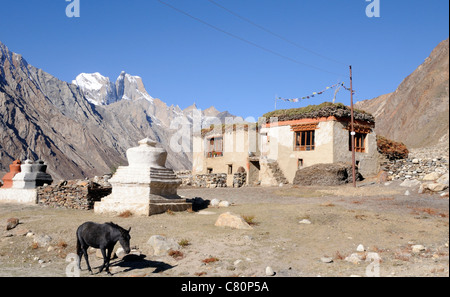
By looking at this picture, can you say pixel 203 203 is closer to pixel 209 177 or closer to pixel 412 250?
pixel 412 250

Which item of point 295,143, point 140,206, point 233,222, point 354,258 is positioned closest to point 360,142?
point 295,143

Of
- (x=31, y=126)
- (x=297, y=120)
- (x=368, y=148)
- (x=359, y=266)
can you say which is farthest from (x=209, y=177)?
(x=31, y=126)

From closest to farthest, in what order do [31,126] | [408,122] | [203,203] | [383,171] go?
[203,203], [383,171], [408,122], [31,126]

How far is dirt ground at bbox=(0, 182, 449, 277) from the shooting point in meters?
6.64

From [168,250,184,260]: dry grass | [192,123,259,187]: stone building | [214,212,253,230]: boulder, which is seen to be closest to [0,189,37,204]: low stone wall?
[214,212,253,230]: boulder

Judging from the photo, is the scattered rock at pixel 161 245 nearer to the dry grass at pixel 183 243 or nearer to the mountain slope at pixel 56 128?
the dry grass at pixel 183 243

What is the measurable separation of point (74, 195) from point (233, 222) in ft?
26.8

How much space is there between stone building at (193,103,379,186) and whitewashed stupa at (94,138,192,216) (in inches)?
668

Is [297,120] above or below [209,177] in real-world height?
above

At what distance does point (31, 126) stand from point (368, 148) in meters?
92.7

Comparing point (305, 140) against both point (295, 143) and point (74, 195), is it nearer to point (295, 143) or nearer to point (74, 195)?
point (295, 143)

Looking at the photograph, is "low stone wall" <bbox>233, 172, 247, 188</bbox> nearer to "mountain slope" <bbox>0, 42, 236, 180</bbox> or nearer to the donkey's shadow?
the donkey's shadow

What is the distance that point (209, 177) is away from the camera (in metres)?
30.7
